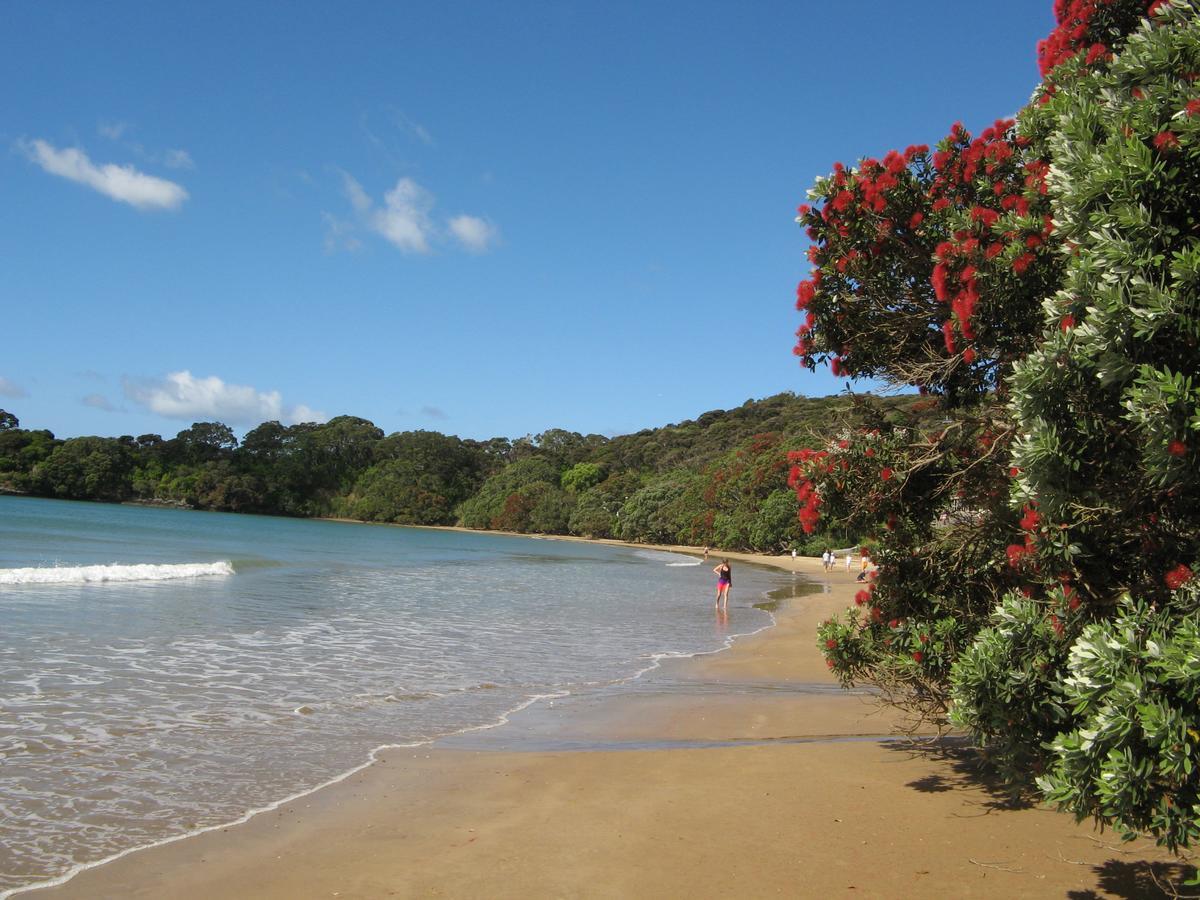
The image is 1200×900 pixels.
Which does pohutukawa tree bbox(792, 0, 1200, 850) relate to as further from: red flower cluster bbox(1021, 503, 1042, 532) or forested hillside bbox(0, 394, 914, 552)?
forested hillside bbox(0, 394, 914, 552)

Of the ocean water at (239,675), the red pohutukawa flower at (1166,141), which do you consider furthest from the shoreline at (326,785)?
the red pohutukawa flower at (1166,141)

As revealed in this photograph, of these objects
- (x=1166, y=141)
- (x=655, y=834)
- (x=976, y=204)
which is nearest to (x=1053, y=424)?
(x=1166, y=141)

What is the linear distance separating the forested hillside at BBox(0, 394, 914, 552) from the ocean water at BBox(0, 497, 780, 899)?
46944 millimetres

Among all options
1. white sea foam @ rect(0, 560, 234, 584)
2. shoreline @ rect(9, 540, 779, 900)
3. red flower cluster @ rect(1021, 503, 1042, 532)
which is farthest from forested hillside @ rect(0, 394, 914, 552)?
red flower cluster @ rect(1021, 503, 1042, 532)

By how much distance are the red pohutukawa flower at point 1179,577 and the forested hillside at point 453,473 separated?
209ft

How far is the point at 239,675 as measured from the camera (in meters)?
12.0

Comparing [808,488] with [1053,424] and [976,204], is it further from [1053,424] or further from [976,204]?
[1053,424]

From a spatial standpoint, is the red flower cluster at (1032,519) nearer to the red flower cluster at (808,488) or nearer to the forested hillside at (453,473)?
the red flower cluster at (808,488)

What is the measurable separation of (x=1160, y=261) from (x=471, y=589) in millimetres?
27436

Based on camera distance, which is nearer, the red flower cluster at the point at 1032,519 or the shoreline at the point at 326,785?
the red flower cluster at the point at 1032,519

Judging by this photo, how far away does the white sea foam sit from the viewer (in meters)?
23.9

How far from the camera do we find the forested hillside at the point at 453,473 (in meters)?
81.3

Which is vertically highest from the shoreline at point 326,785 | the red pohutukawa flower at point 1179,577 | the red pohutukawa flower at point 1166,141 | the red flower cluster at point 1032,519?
the red pohutukawa flower at point 1166,141

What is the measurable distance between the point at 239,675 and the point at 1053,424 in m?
11.2
